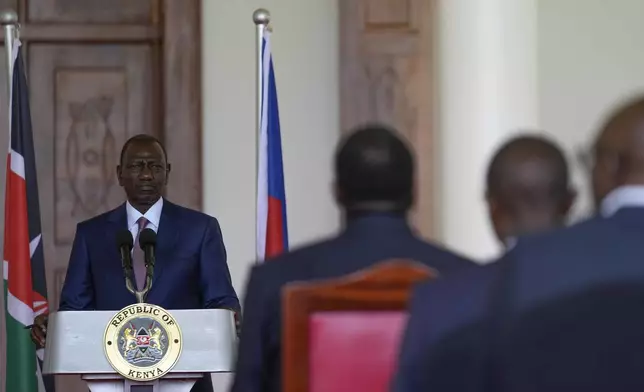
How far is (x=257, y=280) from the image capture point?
316 cm

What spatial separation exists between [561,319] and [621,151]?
43cm

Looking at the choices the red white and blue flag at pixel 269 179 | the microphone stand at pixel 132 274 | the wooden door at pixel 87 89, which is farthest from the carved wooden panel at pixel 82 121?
the microphone stand at pixel 132 274

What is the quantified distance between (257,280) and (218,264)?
2.12 m

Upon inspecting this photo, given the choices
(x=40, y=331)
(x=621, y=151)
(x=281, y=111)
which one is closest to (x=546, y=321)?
(x=621, y=151)

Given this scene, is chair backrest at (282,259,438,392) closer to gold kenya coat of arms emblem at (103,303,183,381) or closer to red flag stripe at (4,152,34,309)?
gold kenya coat of arms emblem at (103,303,183,381)

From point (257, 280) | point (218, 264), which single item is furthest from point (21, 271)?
point (257, 280)

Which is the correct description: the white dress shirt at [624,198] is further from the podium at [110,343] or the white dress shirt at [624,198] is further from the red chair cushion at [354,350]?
the podium at [110,343]

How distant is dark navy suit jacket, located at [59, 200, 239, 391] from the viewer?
513 centimetres

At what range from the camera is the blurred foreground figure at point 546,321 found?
7.01ft

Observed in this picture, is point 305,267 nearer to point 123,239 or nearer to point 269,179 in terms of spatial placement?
point 123,239

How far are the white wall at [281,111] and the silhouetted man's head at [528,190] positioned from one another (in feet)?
14.7

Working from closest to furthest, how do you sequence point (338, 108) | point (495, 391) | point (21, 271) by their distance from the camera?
1. point (495, 391)
2. point (21, 271)
3. point (338, 108)

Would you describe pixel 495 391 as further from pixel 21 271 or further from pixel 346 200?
pixel 21 271

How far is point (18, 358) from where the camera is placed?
5.88 metres
